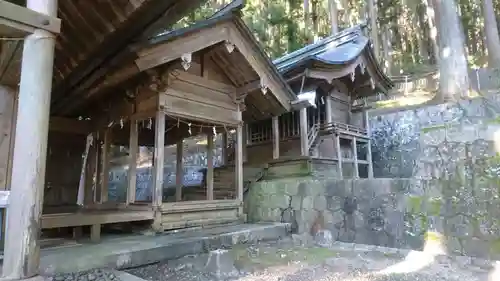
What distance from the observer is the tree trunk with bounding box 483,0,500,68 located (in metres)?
18.8

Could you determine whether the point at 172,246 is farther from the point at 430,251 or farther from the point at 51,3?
the point at 430,251

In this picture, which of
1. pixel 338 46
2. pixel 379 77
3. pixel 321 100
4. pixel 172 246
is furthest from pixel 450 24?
pixel 172 246

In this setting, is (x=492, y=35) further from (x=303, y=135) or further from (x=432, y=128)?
(x=432, y=128)

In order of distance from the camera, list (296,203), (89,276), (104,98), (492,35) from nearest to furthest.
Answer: (89,276) → (296,203) → (104,98) → (492,35)

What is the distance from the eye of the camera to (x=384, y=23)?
2669cm

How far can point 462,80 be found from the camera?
13.5 m

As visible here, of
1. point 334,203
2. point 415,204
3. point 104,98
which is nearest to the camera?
point 415,204

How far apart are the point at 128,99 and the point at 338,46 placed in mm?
8367

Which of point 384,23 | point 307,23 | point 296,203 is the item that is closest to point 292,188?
point 296,203

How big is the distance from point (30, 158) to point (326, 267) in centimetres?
404

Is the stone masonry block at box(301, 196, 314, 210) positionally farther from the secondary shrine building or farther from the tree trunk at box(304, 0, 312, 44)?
the tree trunk at box(304, 0, 312, 44)

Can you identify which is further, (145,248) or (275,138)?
(275,138)

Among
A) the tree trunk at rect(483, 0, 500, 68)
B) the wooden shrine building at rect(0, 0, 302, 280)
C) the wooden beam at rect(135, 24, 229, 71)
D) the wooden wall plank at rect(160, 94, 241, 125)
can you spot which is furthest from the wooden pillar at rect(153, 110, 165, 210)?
the tree trunk at rect(483, 0, 500, 68)

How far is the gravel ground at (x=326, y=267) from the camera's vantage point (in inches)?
170
